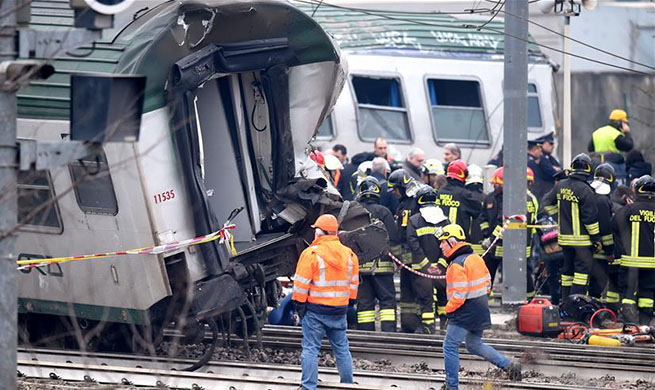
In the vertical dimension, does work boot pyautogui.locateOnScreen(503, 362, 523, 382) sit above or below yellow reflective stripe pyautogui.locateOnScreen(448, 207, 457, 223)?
below

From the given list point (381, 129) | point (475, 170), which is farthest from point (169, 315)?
point (381, 129)

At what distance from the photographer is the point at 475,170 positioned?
54.2 ft

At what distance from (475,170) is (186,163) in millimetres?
6040

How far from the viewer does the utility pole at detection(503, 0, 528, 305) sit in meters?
16.1

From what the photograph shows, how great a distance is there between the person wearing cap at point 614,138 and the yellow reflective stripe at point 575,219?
468 cm

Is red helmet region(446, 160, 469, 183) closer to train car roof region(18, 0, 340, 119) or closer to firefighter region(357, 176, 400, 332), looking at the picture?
firefighter region(357, 176, 400, 332)

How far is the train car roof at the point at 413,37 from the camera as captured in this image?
22.4 metres

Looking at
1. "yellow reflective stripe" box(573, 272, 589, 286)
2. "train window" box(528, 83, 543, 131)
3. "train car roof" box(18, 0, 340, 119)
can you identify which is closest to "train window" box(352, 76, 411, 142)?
"train window" box(528, 83, 543, 131)

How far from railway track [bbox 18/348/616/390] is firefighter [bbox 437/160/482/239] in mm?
4282

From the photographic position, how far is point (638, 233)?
14875mm

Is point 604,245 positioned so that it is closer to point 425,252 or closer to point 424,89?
point 425,252

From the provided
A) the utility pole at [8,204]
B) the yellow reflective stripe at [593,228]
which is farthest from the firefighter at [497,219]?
the utility pole at [8,204]

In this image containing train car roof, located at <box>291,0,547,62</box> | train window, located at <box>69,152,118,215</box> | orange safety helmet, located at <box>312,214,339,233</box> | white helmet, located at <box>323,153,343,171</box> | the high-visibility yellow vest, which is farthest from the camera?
train car roof, located at <box>291,0,547,62</box>

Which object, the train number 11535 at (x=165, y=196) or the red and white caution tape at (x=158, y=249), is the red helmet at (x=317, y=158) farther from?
the train number 11535 at (x=165, y=196)
